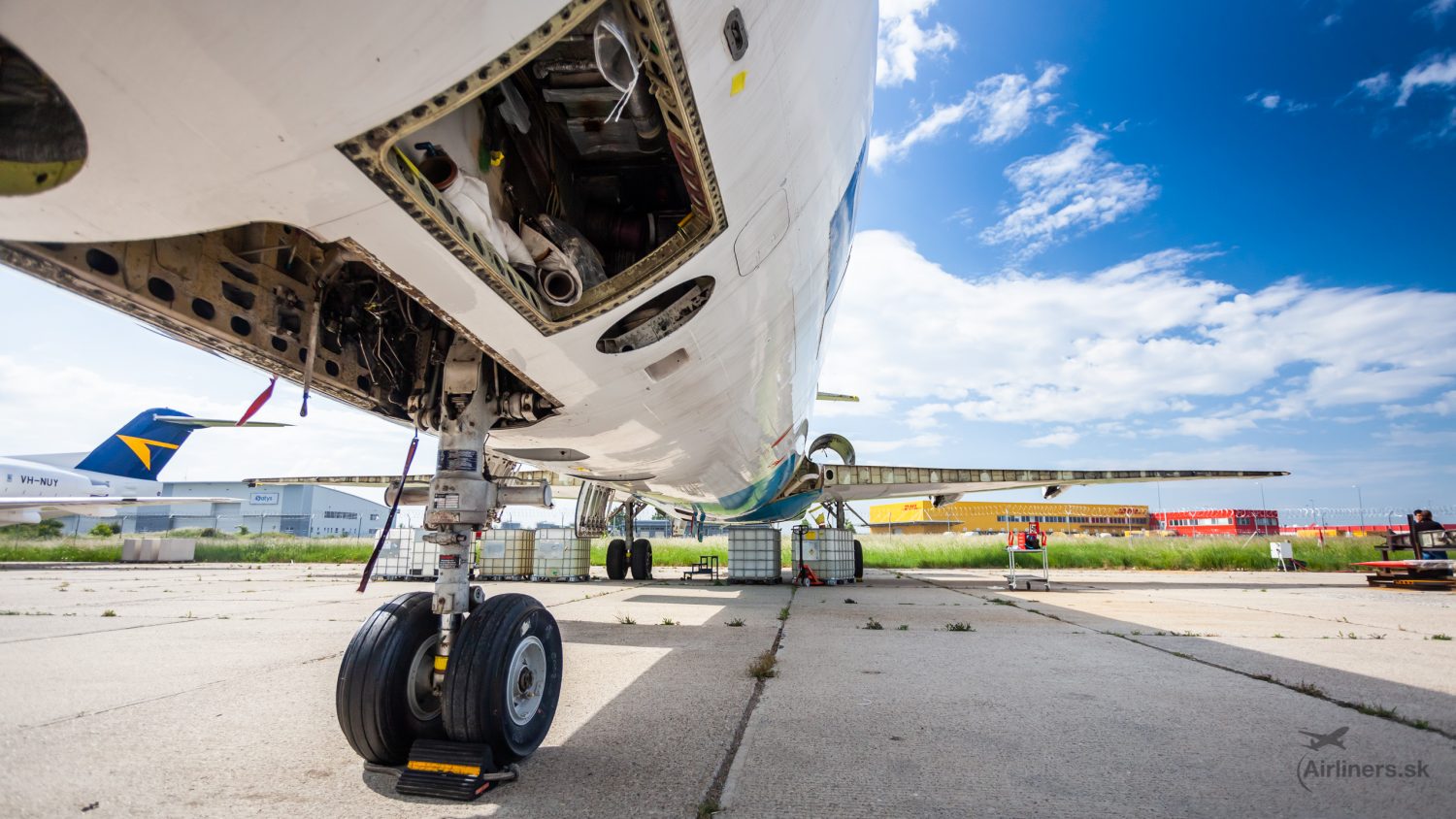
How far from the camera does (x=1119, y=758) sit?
284cm

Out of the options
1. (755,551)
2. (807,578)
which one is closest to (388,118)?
(807,578)

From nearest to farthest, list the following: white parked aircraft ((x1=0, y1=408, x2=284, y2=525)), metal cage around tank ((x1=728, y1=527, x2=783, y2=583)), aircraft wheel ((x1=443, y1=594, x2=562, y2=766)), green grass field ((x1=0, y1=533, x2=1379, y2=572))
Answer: aircraft wheel ((x1=443, y1=594, x2=562, y2=766)) < metal cage around tank ((x1=728, y1=527, x2=783, y2=583)) < green grass field ((x1=0, y1=533, x2=1379, y2=572)) < white parked aircraft ((x1=0, y1=408, x2=284, y2=525))

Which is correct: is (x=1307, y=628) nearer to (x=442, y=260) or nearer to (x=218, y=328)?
(x=442, y=260)

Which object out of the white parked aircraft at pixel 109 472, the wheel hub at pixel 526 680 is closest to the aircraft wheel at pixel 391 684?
the wheel hub at pixel 526 680

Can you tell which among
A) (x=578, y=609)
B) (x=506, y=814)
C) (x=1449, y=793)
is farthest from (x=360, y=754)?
(x=578, y=609)

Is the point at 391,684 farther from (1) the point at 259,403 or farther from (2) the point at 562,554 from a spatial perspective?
(2) the point at 562,554

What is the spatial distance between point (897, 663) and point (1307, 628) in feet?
17.0

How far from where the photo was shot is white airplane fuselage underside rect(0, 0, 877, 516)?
122 cm

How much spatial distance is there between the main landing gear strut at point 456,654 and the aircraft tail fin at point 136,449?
28046 mm

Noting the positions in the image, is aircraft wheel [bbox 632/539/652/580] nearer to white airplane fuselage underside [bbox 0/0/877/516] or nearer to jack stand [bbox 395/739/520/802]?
white airplane fuselage underside [bbox 0/0/877/516]

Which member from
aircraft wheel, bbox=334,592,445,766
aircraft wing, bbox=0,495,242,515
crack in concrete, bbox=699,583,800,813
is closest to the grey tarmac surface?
crack in concrete, bbox=699,583,800,813

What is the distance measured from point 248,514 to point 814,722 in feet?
257

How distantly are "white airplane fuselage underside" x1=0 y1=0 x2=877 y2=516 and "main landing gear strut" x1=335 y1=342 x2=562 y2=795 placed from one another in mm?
535

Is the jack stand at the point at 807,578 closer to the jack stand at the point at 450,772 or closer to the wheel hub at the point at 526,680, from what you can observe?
the wheel hub at the point at 526,680
